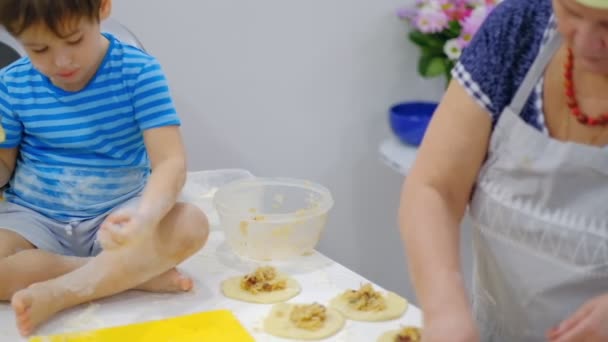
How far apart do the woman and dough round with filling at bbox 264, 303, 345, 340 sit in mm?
242

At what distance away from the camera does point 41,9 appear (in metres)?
0.85

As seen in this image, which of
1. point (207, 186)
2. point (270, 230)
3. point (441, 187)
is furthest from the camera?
point (207, 186)

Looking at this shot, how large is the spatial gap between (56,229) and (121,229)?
24 cm

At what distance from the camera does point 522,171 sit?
0.69m

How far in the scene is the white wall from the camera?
1.51m

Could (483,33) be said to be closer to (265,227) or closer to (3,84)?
(265,227)

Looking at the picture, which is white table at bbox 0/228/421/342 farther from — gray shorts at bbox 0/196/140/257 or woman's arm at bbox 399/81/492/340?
woman's arm at bbox 399/81/492/340

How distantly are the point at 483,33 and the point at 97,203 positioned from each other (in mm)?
596

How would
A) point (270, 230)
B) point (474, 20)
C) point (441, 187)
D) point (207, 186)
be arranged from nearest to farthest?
point (441, 187) → point (270, 230) → point (207, 186) → point (474, 20)

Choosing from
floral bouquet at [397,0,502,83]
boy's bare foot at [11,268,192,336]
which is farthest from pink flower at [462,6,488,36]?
boy's bare foot at [11,268,192,336]

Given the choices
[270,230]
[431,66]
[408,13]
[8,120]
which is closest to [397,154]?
[431,66]

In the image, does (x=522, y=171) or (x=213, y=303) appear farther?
(x=213, y=303)

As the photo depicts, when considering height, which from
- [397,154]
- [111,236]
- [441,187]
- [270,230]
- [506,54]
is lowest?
[397,154]

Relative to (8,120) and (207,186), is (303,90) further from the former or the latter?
(8,120)
